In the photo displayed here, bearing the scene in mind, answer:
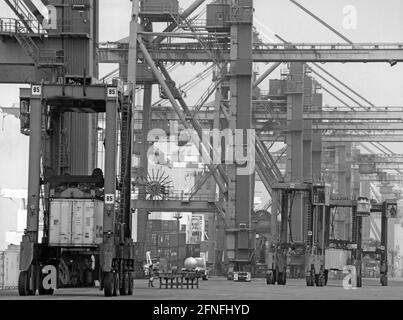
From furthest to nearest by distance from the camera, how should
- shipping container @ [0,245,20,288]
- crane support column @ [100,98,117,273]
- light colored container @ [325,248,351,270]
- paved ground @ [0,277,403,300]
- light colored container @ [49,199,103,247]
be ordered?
light colored container @ [325,248,351,270] → shipping container @ [0,245,20,288] → light colored container @ [49,199,103,247] → crane support column @ [100,98,117,273] → paved ground @ [0,277,403,300]

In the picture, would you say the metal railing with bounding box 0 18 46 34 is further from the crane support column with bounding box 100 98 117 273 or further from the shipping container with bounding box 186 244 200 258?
the shipping container with bounding box 186 244 200 258

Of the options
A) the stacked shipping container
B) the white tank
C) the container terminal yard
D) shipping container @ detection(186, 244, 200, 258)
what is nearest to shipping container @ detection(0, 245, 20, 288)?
the container terminal yard

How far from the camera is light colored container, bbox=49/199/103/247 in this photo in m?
33.6

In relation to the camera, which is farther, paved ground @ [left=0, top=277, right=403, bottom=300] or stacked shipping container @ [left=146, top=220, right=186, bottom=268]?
stacked shipping container @ [left=146, top=220, right=186, bottom=268]

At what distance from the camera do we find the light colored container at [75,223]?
33.6 meters

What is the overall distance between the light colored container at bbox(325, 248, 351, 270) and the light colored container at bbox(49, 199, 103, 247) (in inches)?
1338

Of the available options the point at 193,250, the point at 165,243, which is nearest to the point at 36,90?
the point at 165,243

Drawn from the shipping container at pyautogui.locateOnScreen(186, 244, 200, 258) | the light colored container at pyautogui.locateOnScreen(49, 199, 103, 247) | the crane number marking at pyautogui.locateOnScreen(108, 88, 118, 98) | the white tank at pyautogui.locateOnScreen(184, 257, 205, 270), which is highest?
the crane number marking at pyautogui.locateOnScreen(108, 88, 118, 98)

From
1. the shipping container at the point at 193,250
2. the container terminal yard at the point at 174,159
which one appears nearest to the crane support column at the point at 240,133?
the container terminal yard at the point at 174,159

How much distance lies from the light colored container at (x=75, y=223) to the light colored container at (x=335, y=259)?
3400 cm

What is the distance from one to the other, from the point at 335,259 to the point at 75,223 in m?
35.3

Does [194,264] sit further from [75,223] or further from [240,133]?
[75,223]

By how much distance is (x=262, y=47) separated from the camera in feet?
240
